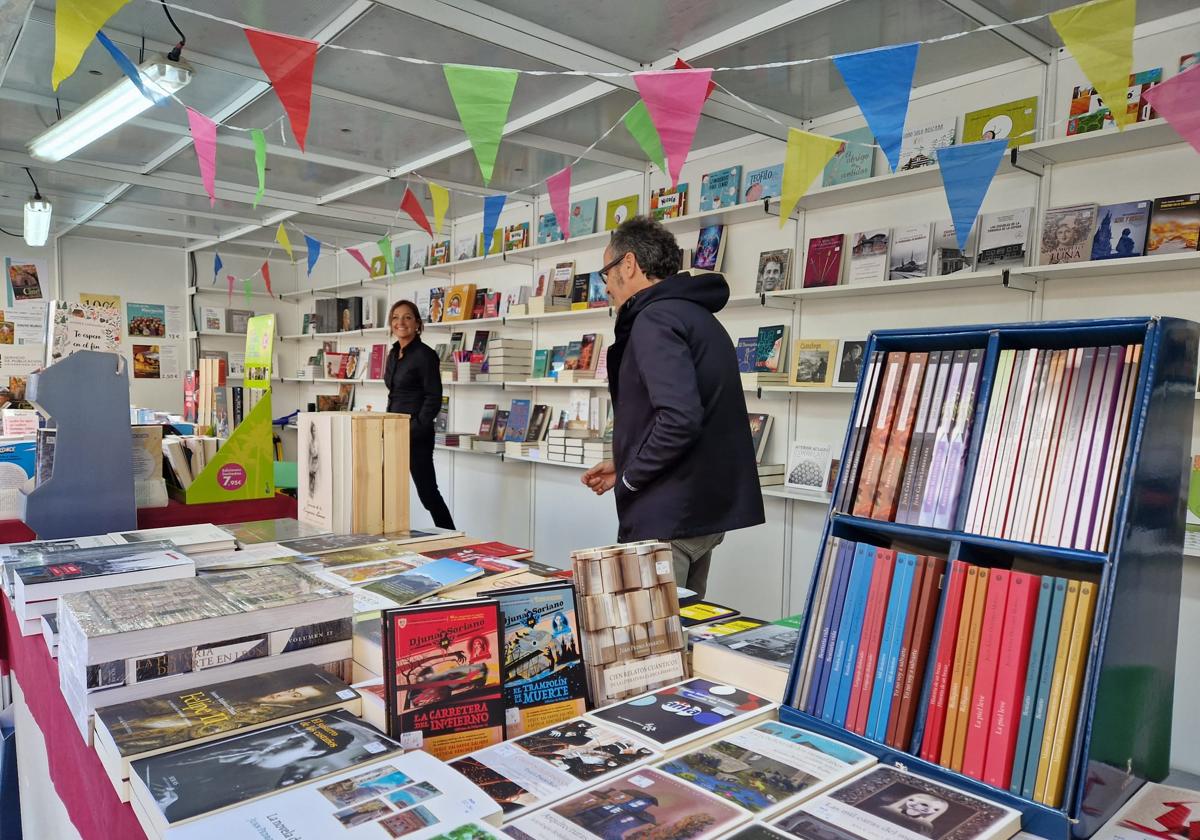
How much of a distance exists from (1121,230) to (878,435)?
84.2 inches

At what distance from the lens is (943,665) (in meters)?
0.96

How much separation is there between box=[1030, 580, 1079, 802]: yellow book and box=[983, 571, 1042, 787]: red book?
3 cm

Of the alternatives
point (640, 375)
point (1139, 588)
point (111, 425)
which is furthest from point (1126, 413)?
point (111, 425)

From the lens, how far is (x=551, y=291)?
473 cm

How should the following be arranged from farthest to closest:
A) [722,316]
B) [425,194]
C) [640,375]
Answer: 1. [425,194]
2. [722,316]
3. [640,375]

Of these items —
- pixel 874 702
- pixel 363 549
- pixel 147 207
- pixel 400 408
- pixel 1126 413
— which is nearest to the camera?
pixel 1126 413

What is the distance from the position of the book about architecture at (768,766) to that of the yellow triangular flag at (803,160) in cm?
212

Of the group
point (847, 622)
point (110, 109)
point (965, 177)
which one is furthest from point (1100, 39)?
point (110, 109)

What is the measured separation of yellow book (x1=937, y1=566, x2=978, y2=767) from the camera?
3.10 feet

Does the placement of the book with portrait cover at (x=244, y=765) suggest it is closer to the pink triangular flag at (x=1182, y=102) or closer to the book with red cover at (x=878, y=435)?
the book with red cover at (x=878, y=435)

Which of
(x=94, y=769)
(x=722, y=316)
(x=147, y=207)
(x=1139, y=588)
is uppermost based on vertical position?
(x=147, y=207)

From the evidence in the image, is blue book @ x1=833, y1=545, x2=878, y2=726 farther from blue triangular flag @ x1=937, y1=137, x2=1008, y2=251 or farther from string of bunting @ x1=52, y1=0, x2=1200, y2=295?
blue triangular flag @ x1=937, y1=137, x2=1008, y2=251

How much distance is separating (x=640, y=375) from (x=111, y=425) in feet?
4.63

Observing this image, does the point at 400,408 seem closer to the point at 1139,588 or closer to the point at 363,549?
the point at 363,549
